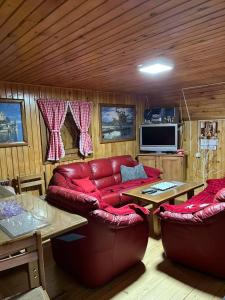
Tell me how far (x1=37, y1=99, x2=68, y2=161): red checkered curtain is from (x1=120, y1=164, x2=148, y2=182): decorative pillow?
4.14 ft

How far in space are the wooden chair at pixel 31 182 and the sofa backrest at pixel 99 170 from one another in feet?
0.91

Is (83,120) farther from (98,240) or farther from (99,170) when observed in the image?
(98,240)

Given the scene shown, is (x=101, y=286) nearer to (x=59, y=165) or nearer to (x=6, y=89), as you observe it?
(x=59, y=165)

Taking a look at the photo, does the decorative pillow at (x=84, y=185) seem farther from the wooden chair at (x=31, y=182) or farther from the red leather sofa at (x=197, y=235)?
the red leather sofa at (x=197, y=235)

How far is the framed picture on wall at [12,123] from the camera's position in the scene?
3592 millimetres

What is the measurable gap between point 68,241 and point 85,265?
0.30 m

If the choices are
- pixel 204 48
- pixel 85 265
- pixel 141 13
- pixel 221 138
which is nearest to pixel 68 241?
pixel 85 265

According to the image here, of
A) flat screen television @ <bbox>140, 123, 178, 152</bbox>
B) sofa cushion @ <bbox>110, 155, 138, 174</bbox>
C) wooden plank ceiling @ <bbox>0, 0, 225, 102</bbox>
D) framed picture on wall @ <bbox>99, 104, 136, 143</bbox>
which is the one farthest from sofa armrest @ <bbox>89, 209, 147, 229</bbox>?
flat screen television @ <bbox>140, 123, 178, 152</bbox>

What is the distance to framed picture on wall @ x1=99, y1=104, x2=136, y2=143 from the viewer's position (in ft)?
16.3

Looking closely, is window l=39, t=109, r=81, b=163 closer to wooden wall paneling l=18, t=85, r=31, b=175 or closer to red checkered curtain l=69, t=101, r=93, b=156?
red checkered curtain l=69, t=101, r=93, b=156

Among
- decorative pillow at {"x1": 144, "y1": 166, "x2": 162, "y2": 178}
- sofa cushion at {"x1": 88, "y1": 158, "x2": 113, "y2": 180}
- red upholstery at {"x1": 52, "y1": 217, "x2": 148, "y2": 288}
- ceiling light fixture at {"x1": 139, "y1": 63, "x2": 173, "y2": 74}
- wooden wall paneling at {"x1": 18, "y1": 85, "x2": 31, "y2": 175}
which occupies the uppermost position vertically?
ceiling light fixture at {"x1": 139, "y1": 63, "x2": 173, "y2": 74}

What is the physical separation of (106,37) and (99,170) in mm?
2882

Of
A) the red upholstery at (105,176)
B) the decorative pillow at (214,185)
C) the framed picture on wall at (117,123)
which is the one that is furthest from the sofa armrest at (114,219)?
the framed picture on wall at (117,123)

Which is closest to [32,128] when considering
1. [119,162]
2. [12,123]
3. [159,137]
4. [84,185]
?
[12,123]
